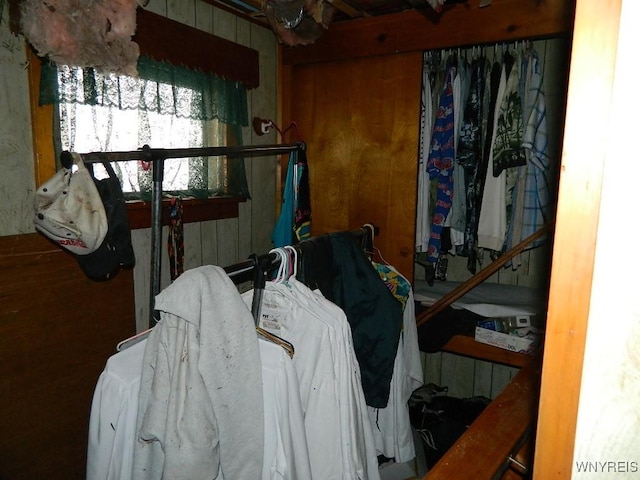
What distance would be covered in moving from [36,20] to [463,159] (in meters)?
1.96

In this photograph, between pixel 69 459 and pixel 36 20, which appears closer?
pixel 36 20

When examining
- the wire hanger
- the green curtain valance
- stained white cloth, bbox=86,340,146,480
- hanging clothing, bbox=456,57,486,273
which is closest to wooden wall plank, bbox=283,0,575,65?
hanging clothing, bbox=456,57,486,273

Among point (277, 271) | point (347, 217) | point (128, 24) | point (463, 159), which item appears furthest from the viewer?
point (347, 217)

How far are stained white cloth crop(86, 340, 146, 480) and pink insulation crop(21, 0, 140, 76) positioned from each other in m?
1.18

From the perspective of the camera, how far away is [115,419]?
1074 mm

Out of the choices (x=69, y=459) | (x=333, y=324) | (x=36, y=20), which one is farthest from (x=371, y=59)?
(x=69, y=459)

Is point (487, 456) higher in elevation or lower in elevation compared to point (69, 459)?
higher

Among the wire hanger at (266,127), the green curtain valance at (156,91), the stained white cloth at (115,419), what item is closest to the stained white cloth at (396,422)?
the stained white cloth at (115,419)

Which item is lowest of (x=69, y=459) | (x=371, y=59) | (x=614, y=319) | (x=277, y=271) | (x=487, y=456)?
(x=69, y=459)

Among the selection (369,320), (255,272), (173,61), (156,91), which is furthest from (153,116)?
(369,320)

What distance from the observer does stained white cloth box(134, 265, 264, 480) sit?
0.93 meters

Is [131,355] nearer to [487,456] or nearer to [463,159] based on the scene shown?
[487,456]

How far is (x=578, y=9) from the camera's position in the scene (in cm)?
44

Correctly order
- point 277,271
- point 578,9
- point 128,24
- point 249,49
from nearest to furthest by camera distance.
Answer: point 578,9 < point 277,271 < point 128,24 < point 249,49
